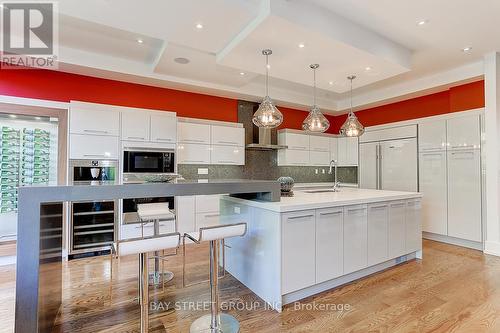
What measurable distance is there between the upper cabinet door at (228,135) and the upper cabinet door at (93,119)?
1.59m

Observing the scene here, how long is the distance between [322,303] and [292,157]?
3595 millimetres

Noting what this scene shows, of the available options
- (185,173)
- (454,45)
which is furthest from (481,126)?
(185,173)

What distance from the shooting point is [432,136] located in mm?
4301

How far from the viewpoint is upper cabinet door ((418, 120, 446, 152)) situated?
417 cm

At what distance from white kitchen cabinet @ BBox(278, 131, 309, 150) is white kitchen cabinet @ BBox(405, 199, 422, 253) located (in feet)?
8.91

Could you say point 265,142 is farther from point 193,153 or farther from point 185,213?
point 185,213

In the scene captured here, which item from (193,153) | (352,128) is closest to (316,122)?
(352,128)

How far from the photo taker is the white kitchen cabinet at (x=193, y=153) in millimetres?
4305

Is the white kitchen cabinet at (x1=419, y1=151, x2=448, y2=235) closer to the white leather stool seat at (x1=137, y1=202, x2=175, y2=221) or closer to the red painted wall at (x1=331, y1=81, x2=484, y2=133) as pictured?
the red painted wall at (x1=331, y1=81, x2=484, y2=133)

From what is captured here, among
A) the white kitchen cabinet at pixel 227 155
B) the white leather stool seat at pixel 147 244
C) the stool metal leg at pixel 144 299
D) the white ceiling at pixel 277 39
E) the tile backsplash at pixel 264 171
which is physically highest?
the white ceiling at pixel 277 39

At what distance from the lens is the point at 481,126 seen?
3.75 metres

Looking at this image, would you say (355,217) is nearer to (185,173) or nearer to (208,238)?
(208,238)

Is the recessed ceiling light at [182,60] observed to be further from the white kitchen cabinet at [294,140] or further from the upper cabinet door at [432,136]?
the upper cabinet door at [432,136]

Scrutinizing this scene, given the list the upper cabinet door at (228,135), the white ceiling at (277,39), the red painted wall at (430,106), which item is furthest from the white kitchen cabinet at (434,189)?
the upper cabinet door at (228,135)
